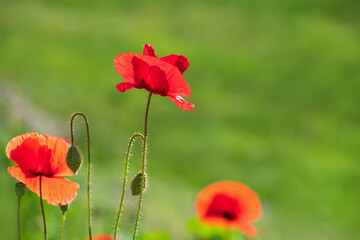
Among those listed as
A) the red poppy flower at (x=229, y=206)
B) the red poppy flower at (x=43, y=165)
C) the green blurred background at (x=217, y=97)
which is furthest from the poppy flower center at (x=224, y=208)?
the green blurred background at (x=217, y=97)

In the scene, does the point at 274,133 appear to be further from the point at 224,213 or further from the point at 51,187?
the point at 51,187

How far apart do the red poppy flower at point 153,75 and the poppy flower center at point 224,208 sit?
104 centimetres

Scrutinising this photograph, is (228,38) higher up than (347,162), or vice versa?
(228,38)

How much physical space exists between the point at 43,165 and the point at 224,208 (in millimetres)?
1087

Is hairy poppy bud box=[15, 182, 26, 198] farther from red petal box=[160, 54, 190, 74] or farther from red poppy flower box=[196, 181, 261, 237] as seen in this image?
red poppy flower box=[196, 181, 261, 237]

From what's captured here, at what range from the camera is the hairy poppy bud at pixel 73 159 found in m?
1.01

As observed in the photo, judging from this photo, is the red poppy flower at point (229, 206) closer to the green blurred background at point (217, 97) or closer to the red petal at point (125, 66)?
the red petal at point (125, 66)

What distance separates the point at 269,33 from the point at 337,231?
8804 mm

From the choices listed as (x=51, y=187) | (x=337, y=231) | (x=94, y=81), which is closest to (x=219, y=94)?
(x=94, y=81)

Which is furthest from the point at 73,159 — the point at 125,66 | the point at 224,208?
the point at 224,208

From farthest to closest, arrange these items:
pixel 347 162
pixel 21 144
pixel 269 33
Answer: pixel 269 33 < pixel 347 162 < pixel 21 144

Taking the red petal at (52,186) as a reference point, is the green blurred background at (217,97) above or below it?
above

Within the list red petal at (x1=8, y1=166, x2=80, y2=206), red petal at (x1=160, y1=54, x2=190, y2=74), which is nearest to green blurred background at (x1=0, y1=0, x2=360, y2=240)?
red petal at (x1=8, y1=166, x2=80, y2=206)

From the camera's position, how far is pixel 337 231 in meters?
7.61
